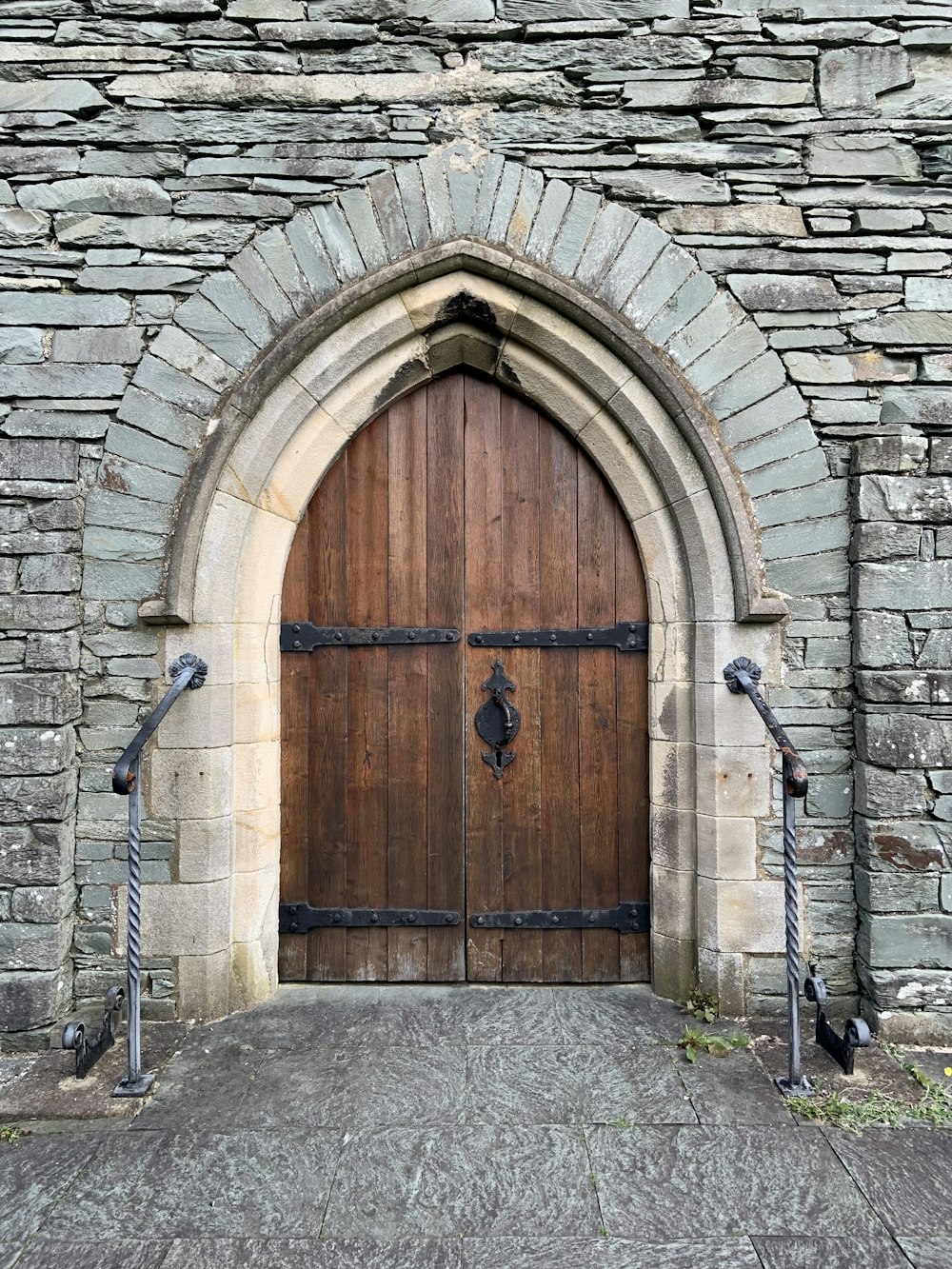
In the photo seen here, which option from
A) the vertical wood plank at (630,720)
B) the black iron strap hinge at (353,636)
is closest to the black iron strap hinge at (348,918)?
the vertical wood plank at (630,720)

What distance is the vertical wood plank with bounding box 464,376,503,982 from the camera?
3.23 meters

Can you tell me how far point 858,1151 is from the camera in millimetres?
2217

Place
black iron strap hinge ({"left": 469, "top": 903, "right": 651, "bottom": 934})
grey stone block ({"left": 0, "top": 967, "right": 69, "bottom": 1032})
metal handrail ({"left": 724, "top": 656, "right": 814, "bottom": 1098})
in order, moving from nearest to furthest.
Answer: metal handrail ({"left": 724, "top": 656, "right": 814, "bottom": 1098})
grey stone block ({"left": 0, "top": 967, "right": 69, "bottom": 1032})
black iron strap hinge ({"left": 469, "top": 903, "right": 651, "bottom": 934})

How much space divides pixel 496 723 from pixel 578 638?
0.49 m

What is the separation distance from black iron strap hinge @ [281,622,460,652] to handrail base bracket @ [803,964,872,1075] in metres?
1.81

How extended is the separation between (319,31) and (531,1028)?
3852mm

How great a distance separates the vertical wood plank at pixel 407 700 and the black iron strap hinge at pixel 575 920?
0.94ft

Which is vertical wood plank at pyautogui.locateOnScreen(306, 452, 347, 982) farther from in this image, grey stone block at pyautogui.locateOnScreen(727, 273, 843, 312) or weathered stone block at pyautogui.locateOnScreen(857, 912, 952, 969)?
weathered stone block at pyautogui.locateOnScreen(857, 912, 952, 969)

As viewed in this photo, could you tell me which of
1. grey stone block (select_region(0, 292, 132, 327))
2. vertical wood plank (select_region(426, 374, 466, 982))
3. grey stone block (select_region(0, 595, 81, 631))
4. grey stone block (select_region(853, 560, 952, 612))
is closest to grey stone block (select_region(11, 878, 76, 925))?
grey stone block (select_region(0, 595, 81, 631))

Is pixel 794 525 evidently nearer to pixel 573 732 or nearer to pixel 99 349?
pixel 573 732

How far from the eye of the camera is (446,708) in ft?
10.7

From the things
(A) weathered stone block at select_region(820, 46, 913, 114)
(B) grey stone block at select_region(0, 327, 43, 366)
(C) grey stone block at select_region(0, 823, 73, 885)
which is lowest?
(C) grey stone block at select_region(0, 823, 73, 885)

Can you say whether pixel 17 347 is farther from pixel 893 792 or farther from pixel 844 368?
pixel 893 792

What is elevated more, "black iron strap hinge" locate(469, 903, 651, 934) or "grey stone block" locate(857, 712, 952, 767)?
"grey stone block" locate(857, 712, 952, 767)
